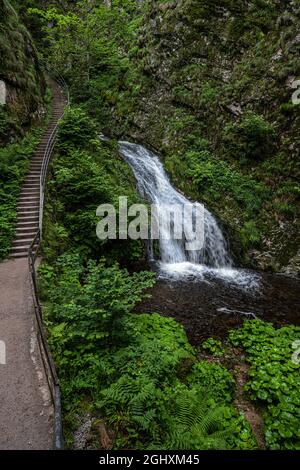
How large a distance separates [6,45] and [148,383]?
17.4 metres

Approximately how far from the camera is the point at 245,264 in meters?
13.5

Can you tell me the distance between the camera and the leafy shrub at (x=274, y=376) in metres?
Answer: 5.59

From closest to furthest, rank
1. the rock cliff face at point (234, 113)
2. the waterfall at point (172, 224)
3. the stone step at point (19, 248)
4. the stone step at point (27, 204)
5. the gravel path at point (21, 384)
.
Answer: the gravel path at point (21, 384) → the stone step at point (19, 248) → the stone step at point (27, 204) → the waterfall at point (172, 224) → the rock cliff face at point (234, 113)

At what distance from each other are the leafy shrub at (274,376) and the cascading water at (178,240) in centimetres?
394

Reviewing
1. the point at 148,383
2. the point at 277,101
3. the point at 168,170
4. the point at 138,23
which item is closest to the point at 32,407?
the point at 148,383

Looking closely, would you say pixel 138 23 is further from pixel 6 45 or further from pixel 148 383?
pixel 148 383

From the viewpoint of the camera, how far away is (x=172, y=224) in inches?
555

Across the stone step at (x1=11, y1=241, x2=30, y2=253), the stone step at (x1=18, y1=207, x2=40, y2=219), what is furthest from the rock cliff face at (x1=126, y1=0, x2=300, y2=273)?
the stone step at (x1=11, y1=241, x2=30, y2=253)

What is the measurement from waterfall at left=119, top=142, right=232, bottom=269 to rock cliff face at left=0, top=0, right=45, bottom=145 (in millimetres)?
5657

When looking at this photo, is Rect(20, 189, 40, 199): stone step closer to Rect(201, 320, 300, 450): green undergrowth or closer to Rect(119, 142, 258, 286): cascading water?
Rect(119, 142, 258, 286): cascading water

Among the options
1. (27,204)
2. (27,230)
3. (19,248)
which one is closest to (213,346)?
(19,248)

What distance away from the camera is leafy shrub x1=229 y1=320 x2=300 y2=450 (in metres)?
5.59

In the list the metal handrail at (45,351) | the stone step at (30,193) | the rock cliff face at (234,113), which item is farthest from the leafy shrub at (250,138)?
the stone step at (30,193)

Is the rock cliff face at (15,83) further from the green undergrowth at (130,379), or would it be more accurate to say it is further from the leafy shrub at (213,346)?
the leafy shrub at (213,346)
